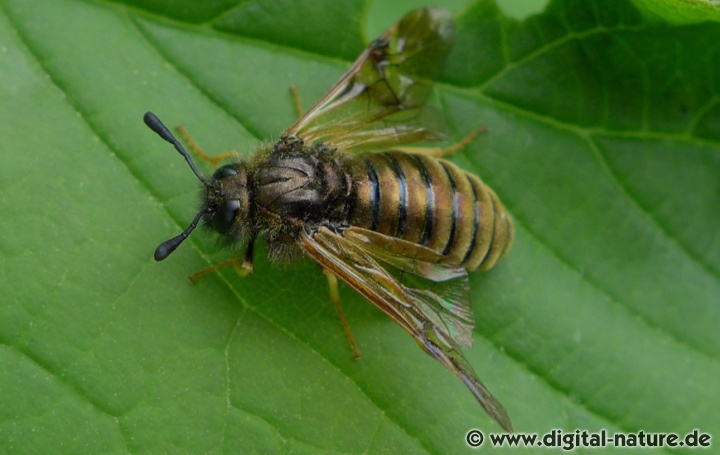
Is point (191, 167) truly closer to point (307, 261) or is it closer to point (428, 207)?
point (307, 261)

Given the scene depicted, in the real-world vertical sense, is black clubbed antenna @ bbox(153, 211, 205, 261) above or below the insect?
above

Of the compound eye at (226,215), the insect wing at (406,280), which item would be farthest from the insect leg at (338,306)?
the compound eye at (226,215)

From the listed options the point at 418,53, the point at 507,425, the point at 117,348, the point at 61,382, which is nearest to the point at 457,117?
the point at 418,53

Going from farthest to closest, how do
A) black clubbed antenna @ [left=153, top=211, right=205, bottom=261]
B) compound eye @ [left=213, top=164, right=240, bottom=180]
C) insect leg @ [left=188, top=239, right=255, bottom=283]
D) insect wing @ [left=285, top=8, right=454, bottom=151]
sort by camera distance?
insect wing @ [left=285, top=8, right=454, bottom=151] < insect leg @ [left=188, top=239, right=255, bottom=283] < compound eye @ [left=213, top=164, right=240, bottom=180] < black clubbed antenna @ [left=153, top=211, right=205, bottom=261]

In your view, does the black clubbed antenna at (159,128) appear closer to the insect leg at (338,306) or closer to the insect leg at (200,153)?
the insect leg at (200,153)

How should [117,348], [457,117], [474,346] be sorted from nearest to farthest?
1. [117,348]
2. [474,346]
3. [457,117]

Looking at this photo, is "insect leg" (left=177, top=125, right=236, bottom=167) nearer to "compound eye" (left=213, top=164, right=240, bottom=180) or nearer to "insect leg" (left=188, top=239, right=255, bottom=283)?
"compound eye" (left=213, top=164, right=240, bottom=180)

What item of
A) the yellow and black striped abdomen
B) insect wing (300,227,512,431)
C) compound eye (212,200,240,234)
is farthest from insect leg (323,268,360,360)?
compound eye (212,200,240,234)

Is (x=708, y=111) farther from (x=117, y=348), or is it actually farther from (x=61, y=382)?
(x=61, y=382)
